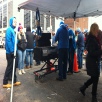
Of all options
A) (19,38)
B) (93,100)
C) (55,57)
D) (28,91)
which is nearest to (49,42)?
(55,57)

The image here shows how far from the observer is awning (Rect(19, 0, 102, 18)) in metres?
6.47

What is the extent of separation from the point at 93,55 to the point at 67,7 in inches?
168

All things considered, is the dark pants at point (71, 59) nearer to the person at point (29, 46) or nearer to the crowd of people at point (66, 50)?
the crowd of people at point (66, 50)

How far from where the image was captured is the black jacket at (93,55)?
173 inches

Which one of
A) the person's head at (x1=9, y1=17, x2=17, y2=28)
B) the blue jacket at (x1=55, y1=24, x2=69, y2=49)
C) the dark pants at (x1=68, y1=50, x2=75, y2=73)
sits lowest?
the dark pants at (x1=68, y1=50, x2=75, y2=73)

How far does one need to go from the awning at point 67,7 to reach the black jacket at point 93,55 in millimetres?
2437

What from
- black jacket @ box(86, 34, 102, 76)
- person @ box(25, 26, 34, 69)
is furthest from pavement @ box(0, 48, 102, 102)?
person @ box(25, 26, 34, 69)

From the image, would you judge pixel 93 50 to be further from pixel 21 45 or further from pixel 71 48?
pixel 21 45

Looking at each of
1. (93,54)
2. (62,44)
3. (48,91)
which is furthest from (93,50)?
(62,44)

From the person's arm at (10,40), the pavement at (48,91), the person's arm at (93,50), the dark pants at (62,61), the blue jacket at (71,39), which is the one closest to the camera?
the person's arm at (93,50)

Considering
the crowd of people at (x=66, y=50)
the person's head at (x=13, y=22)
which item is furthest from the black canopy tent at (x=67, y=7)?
the crowd of people at (x=66, y=50)

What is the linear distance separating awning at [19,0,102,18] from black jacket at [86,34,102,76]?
2437 millimetres

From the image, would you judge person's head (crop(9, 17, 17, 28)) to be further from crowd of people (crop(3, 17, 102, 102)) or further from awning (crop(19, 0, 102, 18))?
awning (crop(19, 0, 102, 18))

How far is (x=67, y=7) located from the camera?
8227 mm
